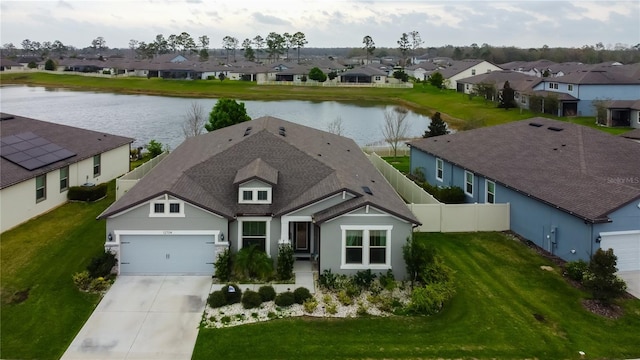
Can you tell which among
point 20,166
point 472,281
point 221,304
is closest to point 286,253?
point 221,304

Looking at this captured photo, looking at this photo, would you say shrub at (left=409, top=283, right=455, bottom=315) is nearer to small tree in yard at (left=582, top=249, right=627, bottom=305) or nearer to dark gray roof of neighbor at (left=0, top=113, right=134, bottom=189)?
small tree in yard at (left=582, top=249, right=627, bottom=305)

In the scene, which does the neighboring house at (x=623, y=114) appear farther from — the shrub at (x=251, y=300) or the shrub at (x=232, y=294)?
the shrub at (x=232, y=294)

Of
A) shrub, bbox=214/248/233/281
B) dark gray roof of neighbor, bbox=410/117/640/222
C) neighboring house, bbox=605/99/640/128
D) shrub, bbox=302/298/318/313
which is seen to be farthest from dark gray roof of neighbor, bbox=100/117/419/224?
neighboring house, bbox=605/99/640/128

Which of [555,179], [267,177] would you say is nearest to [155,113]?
[267,177]

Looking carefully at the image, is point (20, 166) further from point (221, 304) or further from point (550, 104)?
point (550, 104)

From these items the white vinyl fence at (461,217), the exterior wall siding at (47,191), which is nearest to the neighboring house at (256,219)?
the white vinyl fence at (461,217)

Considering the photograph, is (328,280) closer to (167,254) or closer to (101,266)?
(167,254)

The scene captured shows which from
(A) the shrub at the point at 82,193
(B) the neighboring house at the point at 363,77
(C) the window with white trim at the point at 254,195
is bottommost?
(A) the shrub at the point at 82,193
